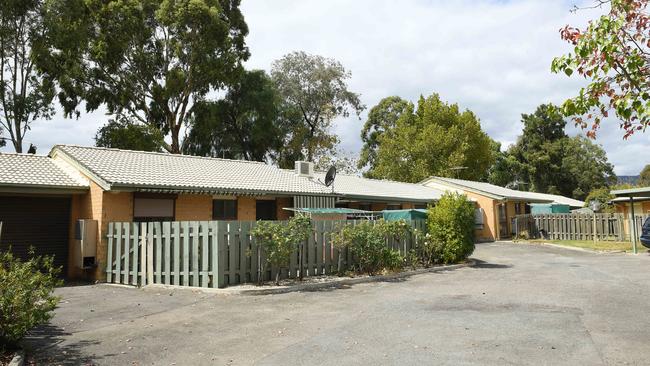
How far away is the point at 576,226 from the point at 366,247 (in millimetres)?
21111

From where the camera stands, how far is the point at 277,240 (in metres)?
11.4

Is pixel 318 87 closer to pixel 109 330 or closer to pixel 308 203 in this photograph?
pixel 308 203

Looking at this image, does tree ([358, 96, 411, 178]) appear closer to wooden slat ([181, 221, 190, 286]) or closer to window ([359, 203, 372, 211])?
window ([359, 203, 372, 211])

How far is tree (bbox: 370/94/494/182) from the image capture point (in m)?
48.1

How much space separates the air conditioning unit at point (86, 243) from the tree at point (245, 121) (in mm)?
25448

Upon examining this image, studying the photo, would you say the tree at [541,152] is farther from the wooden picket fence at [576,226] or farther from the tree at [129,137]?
the tree at [129,137]

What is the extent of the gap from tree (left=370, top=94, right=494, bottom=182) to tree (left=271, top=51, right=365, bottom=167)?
287 inches

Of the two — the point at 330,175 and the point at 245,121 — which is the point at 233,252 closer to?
the point at 330,175

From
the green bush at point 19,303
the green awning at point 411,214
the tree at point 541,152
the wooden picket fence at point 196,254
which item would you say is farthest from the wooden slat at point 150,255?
the tree at point 541,152

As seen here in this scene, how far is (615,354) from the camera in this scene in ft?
18.5

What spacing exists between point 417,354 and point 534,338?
1.90 m

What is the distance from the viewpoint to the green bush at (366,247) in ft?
44.3

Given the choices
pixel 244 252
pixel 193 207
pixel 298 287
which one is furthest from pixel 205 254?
pixel 193 207

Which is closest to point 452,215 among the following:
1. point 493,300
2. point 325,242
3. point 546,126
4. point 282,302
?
point 325,242
